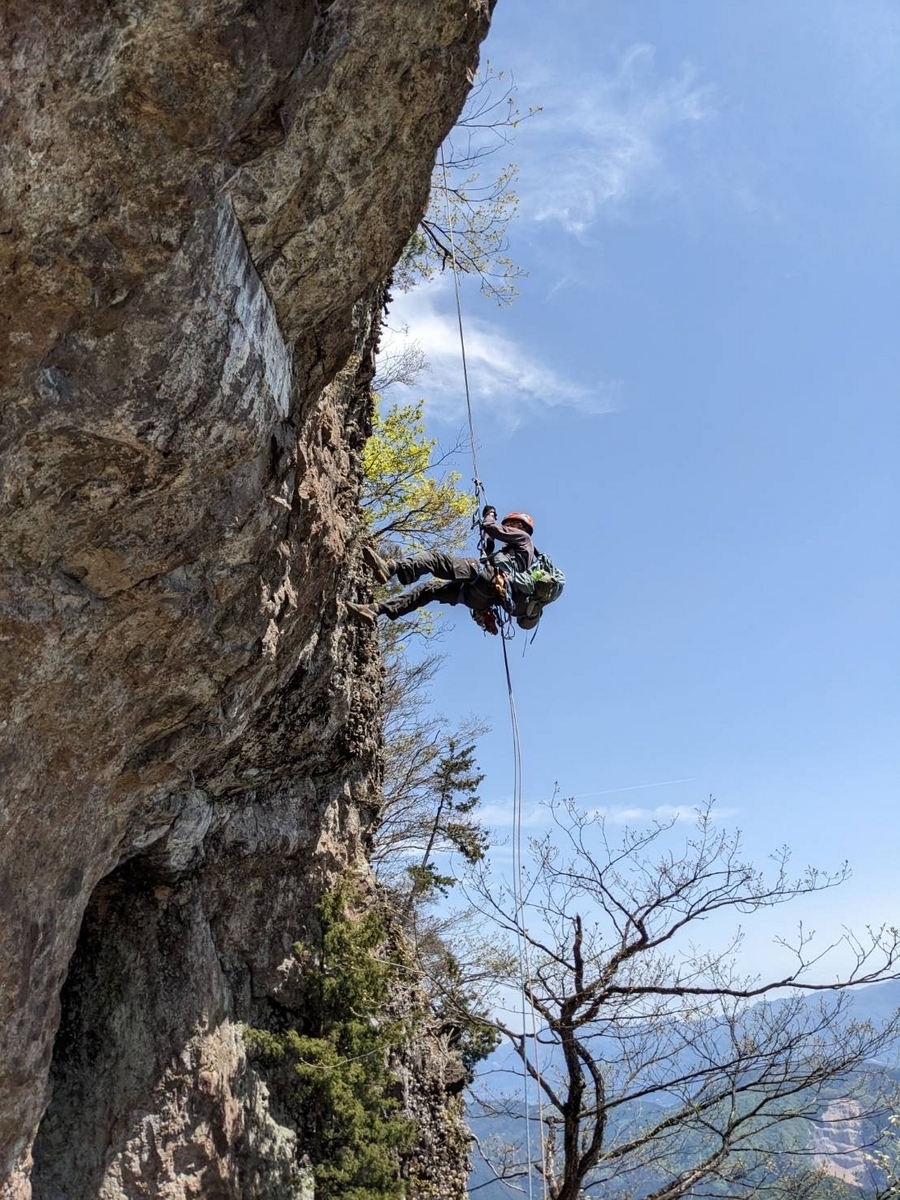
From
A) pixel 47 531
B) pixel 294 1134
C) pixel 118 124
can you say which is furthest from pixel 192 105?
pixel 294 1134

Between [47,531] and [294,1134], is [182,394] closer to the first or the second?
[47,531]

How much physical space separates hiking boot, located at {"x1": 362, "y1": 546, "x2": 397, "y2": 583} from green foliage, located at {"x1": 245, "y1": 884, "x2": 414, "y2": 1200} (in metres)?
3.05

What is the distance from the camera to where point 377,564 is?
27.7 feet

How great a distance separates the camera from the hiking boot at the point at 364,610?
27.5ft

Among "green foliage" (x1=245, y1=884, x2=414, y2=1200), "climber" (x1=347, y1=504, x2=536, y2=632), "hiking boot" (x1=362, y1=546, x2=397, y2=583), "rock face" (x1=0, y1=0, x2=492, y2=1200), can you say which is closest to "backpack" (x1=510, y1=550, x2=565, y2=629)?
"climber" (x1=347, y1=504, x2=536, y2=632)

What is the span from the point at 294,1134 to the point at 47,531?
585 cm

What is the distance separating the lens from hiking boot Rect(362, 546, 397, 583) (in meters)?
8.39

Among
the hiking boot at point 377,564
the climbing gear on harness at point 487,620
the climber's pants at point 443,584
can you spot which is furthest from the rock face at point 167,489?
the climbing gear on harness at point 487,620

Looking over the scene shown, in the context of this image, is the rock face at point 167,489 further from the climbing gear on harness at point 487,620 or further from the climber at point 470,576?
the climbing gear on harness at point 487,620

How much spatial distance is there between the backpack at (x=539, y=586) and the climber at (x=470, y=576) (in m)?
0.02

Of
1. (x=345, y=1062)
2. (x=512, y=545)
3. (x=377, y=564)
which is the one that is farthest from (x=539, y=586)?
(x=345, y=1062)

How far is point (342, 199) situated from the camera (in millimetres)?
4664

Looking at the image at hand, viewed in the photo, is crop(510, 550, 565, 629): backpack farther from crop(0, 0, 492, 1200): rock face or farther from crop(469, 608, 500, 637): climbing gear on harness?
crop(0, 0, 492, 1200): rock face

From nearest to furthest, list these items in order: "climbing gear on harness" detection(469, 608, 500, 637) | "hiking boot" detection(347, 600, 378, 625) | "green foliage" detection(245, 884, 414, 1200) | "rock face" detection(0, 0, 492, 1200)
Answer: "rock face" detection(0, 0, 492, 1200) → "green foliage" detection(245, 884, 414, 1200) → "hiking boot" detection(347, 600, 378, 625) → "climbing gear on harness" detection(469, 608, 500, 637)
